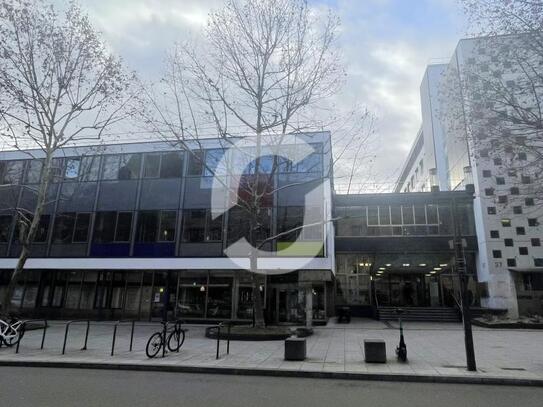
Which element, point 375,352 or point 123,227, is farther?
point 123,227

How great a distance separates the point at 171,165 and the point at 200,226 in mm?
4536

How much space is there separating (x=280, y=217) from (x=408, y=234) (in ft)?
34.3

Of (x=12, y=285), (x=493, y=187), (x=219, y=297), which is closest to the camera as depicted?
(x=12, y=285)

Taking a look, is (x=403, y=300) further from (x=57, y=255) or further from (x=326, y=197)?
(x=57, y=255)

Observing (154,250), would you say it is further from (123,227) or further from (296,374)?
(296,374)

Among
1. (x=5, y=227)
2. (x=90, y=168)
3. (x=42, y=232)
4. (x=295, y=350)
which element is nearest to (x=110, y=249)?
(x=42, y=232)

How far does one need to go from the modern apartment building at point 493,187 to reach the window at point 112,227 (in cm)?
1829

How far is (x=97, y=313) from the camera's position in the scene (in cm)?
2375

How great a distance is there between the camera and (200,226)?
23.2 m

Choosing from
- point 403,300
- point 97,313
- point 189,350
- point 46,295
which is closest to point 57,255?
point 46,295

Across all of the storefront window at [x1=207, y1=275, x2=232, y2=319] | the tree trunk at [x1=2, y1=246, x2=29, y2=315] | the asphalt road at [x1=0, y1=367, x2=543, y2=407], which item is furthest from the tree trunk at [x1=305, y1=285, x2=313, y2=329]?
the tree trunk at [x1=2, y1=246, x2=29, y2=315]

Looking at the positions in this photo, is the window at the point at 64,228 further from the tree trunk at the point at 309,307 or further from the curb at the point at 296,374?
the curb at the point at 296,374

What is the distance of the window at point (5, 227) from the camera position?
25.5m

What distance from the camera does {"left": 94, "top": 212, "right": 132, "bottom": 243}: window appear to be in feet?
78.3
